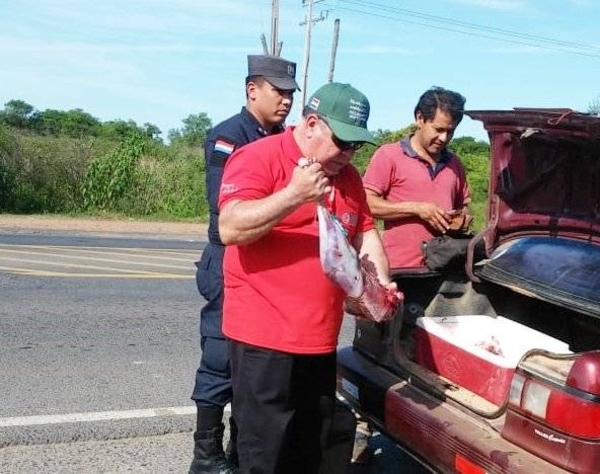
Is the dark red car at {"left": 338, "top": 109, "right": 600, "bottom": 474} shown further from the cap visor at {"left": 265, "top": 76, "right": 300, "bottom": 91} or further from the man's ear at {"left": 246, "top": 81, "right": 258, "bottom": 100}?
the man's ear at {"left": 246, "top": 81, "right": 258, "bottom": 100}

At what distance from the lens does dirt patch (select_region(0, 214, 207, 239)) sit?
18641 mm

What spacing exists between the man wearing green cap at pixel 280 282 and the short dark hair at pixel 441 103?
5.51ft

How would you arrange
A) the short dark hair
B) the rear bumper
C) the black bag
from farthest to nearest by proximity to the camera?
the short dark hair
the black bag
the rear bumper

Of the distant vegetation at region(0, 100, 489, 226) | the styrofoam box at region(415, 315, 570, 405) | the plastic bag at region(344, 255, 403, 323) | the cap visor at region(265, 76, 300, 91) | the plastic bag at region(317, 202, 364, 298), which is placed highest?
the cap visor at region(265, 76, 300, 91)

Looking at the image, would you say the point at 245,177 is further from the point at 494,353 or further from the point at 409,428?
the point at 494,353

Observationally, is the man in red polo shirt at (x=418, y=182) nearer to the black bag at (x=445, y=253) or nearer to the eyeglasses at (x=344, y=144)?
the black bag at (x=445, y=253)

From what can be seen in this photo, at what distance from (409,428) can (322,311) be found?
0.93m

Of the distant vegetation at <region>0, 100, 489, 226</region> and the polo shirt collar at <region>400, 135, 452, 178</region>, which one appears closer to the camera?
the polo shirt collar at <region>400, 135, 452, 178</region>

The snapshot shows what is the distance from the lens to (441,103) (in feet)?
Answer: 15.5

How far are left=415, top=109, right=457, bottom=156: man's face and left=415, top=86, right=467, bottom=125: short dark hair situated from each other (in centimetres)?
2

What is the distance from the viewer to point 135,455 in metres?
4.58

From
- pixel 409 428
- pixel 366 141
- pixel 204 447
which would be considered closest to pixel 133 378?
pixel 204 447

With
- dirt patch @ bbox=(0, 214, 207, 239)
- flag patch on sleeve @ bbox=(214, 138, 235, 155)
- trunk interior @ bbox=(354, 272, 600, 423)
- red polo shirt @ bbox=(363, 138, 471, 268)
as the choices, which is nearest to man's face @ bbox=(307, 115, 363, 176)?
flag patch on sleeve @ bbox=(214, 138, 235, 155)

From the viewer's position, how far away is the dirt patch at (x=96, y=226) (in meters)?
18.6
